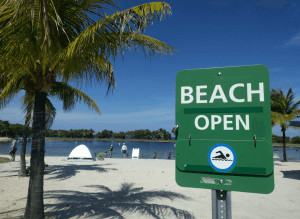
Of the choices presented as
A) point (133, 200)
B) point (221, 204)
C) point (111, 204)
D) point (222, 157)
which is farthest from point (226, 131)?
point (133, 200)

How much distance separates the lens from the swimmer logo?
139 cm

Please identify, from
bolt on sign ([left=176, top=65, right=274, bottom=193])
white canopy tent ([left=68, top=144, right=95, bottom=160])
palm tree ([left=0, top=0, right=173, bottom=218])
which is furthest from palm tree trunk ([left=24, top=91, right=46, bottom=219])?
white canopy tent ([left=68, top=144, right=95, bottom=160])

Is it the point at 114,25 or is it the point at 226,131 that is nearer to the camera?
the point at 226,131

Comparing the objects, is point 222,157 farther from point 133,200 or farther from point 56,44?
point 133,200

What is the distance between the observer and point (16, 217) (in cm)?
652

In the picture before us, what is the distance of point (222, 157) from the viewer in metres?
1.40

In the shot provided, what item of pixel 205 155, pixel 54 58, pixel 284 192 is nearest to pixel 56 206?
pixel 54 58

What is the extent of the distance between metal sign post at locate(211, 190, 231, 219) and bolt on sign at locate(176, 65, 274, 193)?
39 mm

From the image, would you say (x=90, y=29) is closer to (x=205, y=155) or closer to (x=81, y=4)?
(x=81, y=4)

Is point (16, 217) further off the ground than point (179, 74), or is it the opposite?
point (179, 74)

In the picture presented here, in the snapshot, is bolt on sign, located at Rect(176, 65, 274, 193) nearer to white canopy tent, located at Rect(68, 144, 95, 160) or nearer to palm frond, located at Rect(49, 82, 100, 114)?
palm frond, located at Rect(49, 82, 100, 114)

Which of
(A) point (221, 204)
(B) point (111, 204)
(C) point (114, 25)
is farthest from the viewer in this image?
(B) point (111, 204)

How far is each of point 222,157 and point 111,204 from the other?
744cm

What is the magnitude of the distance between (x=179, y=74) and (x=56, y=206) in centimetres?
767
